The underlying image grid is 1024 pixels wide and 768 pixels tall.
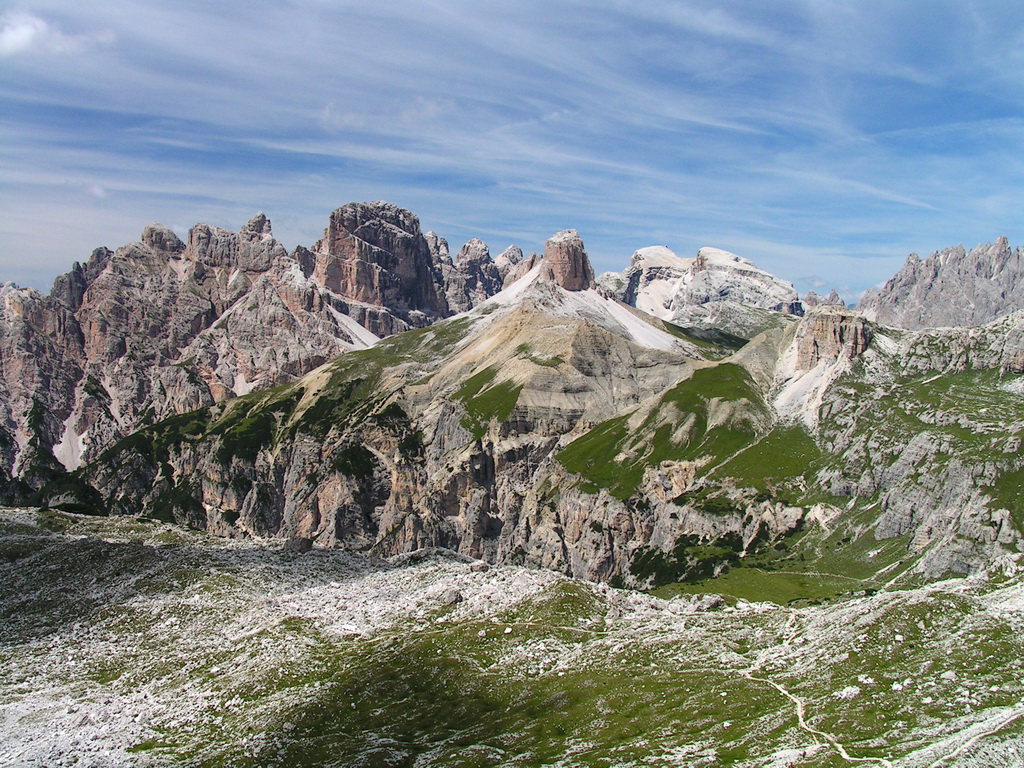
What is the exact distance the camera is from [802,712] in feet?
229

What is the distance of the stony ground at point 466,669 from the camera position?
221ft

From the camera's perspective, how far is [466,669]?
278ft

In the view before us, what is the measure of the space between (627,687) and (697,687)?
638 cm

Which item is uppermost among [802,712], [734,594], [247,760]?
[802,712]

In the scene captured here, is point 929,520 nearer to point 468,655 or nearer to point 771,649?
Answer: point 771,649

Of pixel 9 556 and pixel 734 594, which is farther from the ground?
pixel 9 556

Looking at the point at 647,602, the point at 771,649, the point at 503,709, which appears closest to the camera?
the point at 503,709

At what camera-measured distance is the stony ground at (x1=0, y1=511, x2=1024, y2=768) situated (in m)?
67.5

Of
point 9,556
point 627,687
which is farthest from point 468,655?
point 9,556

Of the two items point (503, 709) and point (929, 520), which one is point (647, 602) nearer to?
point (503, 709)

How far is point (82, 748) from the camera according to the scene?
68.9m

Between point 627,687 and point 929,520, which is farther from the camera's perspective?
point 929,520

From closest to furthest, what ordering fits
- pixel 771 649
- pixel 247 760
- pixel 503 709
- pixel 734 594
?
pixel 247 760
pixel 503 709
pixel 771 649
pixel 734 594

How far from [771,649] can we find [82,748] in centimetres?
6362
